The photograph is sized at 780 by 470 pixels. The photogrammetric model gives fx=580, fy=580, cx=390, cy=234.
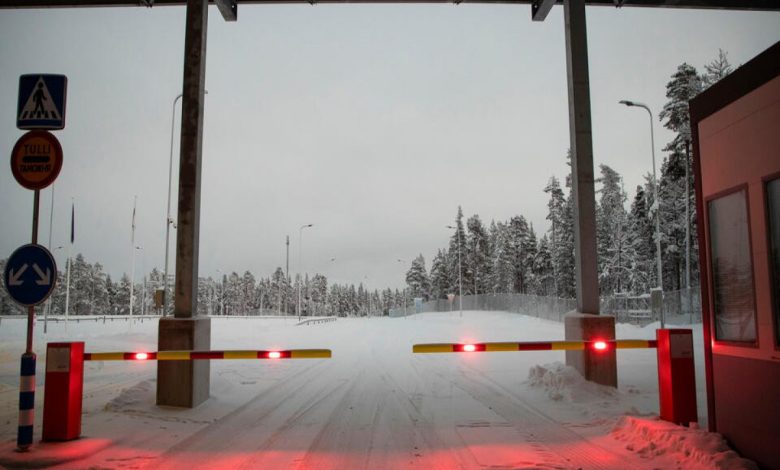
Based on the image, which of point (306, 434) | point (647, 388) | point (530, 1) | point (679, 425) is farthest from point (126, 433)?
point (530, 1)

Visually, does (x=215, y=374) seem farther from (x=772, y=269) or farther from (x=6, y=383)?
(x=772, y=269)

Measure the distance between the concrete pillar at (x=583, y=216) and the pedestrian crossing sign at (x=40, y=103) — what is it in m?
9.07

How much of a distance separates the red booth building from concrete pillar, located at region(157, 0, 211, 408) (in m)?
7.81

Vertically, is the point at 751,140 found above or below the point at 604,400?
above

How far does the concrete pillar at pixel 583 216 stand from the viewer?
1081 centimetres

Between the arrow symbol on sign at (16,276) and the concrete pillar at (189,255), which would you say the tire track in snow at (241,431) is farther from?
the arrow symbol on sign at (16,276)

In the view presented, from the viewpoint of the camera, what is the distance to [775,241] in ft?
18.9

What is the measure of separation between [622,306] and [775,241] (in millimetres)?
39454

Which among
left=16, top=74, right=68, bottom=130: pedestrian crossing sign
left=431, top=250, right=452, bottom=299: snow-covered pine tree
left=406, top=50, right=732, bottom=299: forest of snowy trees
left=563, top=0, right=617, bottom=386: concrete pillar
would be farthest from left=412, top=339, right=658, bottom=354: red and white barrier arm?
left=431, top=250, right=452, bottom=299: snow-covered pine tree

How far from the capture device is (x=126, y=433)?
795cm

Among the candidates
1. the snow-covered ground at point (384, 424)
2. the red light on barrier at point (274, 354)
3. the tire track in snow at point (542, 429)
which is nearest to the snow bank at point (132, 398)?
the snow-covered ground at point (384, 424)

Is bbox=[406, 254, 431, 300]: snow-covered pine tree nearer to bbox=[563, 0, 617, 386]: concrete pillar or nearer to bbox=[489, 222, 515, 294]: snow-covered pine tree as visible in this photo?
bbox=[489, 222, 515, 294]: snow-covered pine tree

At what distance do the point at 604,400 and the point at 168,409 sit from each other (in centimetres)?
732

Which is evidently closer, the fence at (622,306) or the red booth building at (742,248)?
the red booth building at (742,248)
